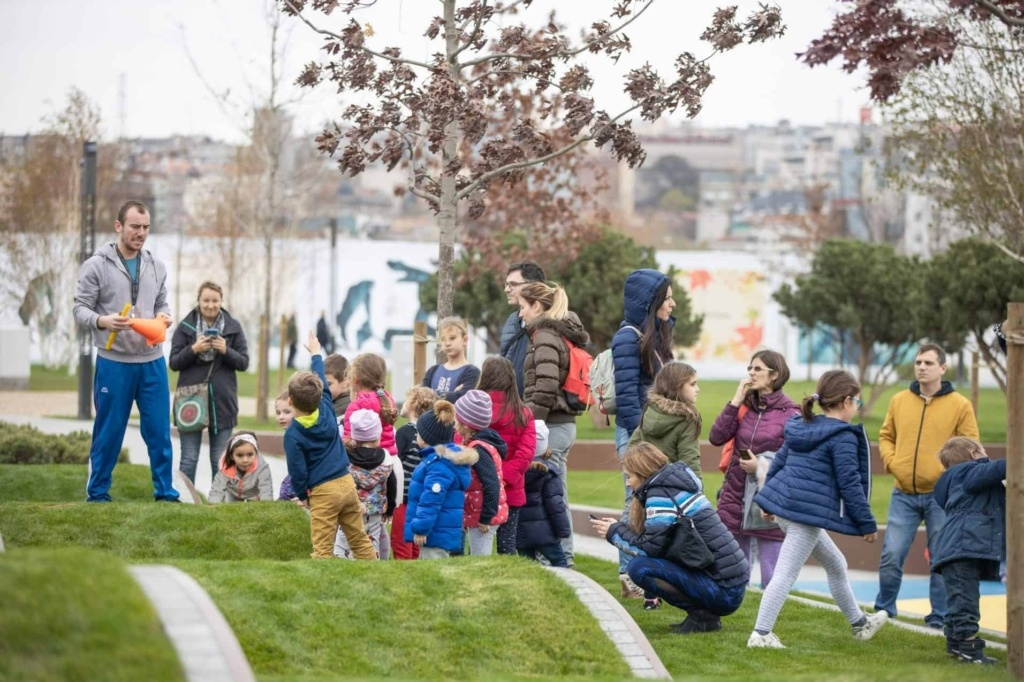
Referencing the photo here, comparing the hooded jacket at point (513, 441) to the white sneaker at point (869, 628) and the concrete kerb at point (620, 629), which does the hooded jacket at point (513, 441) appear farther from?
the white sneaker at point (869, 628)

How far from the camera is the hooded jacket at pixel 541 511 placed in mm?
9219

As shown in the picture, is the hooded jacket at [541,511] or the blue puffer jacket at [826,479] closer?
the blue puffer jacket at [826,479]

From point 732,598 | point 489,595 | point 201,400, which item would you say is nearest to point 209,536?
point 201,400

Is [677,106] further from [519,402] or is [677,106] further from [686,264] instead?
[686,264]

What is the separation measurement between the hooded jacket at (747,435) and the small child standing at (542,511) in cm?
101

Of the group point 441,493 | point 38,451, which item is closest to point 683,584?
point 441,493

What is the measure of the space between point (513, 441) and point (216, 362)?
3.35 m

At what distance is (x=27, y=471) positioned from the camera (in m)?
12.9

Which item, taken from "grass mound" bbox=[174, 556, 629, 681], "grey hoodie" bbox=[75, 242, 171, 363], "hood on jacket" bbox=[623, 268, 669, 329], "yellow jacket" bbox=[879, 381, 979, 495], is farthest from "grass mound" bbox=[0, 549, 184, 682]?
"yellow jacket" bbox=[879, 381, 979, 495]

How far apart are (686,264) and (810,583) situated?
44500mm

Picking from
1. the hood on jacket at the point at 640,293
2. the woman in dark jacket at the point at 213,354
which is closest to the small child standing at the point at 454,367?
the hood on jacket at the point at 640,293

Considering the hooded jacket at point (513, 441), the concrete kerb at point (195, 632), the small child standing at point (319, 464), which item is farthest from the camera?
the hooded jacket at point (513, 441)

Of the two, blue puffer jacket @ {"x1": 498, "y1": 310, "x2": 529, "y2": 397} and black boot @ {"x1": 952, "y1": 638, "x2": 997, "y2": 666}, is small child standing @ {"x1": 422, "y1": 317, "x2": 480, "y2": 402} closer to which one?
blue puffer jacket @ {"x1": 498, "y1": 310, "x2": 529, "y2": 397}

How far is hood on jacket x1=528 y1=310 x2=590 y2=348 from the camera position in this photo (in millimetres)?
9102
